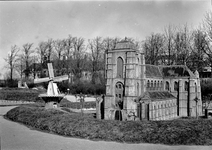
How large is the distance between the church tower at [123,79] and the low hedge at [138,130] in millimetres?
15093

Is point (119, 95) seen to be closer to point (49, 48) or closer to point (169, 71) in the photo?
point (169, 71)

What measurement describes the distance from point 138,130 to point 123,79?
63.7 feet

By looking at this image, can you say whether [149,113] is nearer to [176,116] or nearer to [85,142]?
[176,116]

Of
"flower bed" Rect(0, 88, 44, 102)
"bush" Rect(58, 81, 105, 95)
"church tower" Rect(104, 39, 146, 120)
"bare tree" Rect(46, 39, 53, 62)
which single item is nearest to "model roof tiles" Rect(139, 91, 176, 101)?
"church tower" Rect(104, 39, 146, 120)

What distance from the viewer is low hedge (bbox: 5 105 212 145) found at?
751 inches

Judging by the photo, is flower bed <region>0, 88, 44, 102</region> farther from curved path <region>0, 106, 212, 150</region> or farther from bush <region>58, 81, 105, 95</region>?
curved path <region>0, 106, 212, 150</region>

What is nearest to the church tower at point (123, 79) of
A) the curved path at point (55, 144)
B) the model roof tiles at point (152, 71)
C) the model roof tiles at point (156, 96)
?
the model roof tiles at point (156, 96)

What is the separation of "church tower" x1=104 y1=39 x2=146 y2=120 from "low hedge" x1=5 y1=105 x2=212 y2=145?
49.5ft

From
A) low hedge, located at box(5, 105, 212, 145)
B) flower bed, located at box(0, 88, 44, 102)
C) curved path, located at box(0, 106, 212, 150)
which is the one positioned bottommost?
curved path, located at box(0, 106, 212, 150)

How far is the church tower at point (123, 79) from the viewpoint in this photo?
38.6 metres

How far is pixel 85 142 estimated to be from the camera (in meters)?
19.3

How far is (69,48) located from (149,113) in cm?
4469

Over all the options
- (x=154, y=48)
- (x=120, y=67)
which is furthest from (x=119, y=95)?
(x=154, y=48)

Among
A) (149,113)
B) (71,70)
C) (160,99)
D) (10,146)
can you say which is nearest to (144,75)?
(160,99)
